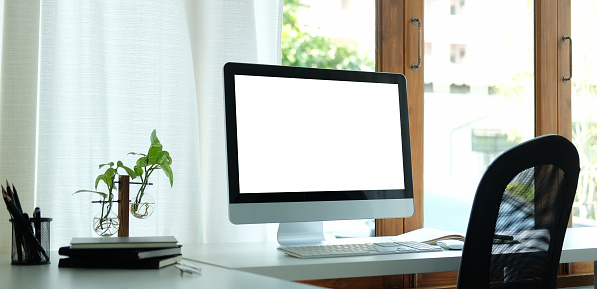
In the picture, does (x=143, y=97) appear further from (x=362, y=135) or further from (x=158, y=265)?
(x=158, y=265)

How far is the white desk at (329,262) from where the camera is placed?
150 centimetres

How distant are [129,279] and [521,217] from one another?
82 centimetres

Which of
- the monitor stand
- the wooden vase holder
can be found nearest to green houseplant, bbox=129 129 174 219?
the wooden vase holder

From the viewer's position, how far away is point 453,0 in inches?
112

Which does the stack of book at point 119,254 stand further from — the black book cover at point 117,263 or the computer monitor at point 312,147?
the computer monitor at point 312,147

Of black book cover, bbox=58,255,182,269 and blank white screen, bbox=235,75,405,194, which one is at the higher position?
blank white screen, bbox=235,75,405,194

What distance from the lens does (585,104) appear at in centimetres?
311

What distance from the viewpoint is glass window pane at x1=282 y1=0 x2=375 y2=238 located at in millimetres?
2543

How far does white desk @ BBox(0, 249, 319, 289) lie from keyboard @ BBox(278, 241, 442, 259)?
0.32m

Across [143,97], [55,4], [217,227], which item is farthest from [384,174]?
[55,4]

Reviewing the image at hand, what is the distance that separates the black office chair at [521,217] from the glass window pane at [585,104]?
164 cm

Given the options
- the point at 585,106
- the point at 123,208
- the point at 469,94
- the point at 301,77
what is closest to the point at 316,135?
the point at 301,77

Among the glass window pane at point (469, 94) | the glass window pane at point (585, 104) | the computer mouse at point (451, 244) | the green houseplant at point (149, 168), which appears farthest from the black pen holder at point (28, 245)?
the glass window pane at point (585, 104)

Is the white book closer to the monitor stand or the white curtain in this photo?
the monitor stand
